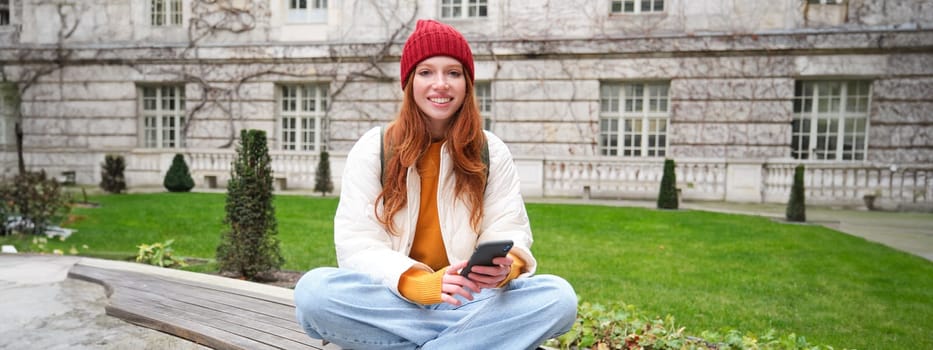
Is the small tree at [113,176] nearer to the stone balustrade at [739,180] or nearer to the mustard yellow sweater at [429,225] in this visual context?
the stone balustrade at [739,180]

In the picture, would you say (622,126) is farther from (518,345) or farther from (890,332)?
(518,345)

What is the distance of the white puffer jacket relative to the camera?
259 cm

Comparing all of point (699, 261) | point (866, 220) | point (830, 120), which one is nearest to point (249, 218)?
point (699, 261)

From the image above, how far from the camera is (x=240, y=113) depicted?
1748cm

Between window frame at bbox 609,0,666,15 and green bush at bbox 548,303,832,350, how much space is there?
13163 millimetres

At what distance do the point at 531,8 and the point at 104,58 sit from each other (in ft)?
39.8

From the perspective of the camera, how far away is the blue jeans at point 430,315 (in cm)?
238

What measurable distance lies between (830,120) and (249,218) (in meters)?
14.4

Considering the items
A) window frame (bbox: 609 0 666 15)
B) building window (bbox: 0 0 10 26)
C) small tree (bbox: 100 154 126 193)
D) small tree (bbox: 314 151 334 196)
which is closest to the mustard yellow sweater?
small tree (bbox: 314 151 334 196)

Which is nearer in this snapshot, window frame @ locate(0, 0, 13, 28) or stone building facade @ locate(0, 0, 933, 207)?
stone building facade @ locate(0, 0, 933, 207)

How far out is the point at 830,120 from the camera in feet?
49.2

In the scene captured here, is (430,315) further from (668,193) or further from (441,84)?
(668,193)

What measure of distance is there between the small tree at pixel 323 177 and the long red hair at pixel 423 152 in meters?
12.4

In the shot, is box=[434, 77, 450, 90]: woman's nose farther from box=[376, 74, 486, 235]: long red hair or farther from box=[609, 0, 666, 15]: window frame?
box=[609, 0, 666, 15]: window frame
